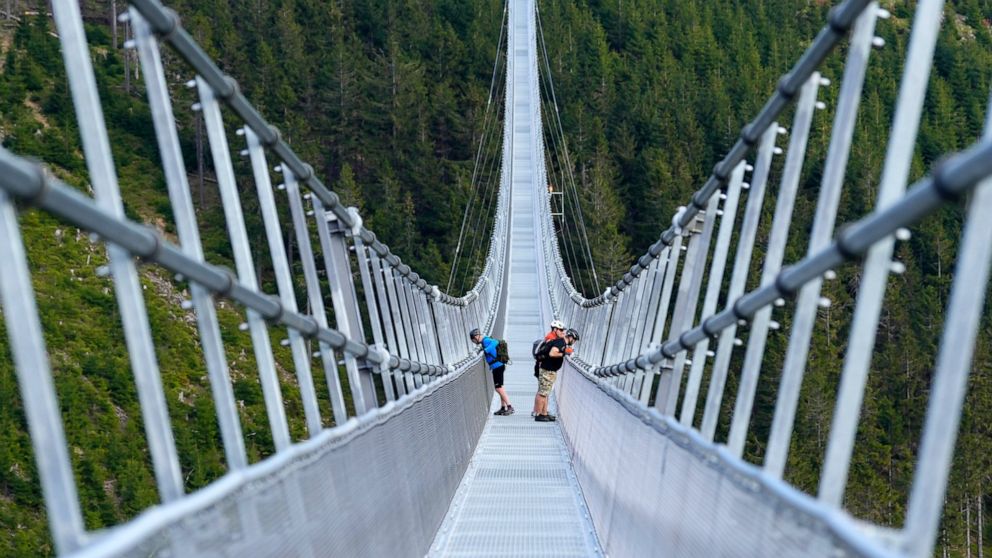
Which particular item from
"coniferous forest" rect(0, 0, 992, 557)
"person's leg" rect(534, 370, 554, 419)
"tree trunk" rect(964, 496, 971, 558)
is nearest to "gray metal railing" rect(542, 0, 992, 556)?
"person's leg" rect(534, 370, 554, 419)

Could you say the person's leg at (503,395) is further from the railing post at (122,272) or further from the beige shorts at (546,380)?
the railing post at (122,272)

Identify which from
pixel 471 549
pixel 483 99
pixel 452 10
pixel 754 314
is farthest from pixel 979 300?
pixel 452 10

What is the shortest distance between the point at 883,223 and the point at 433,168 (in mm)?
67474

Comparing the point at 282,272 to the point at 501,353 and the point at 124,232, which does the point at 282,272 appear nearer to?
the point at 124,232

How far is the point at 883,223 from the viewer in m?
3.00

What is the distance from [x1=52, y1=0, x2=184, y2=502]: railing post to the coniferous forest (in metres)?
37.1

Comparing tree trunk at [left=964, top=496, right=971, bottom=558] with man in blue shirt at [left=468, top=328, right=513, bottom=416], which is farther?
tree trunk at [left=964, top=496, right=971, bottom=558]

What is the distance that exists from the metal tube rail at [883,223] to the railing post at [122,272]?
1.36 meters

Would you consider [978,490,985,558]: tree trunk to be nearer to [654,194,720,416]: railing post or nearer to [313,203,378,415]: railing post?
[654,194,720,416]: railing post

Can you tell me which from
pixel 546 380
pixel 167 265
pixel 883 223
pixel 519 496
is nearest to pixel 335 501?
pixel 167 265

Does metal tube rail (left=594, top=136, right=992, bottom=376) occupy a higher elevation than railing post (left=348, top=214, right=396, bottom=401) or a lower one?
higher

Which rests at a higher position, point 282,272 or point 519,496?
point 282,272

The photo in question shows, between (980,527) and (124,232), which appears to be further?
(980,527)

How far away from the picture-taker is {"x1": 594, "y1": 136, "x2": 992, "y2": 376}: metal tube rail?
2486 millimetres
